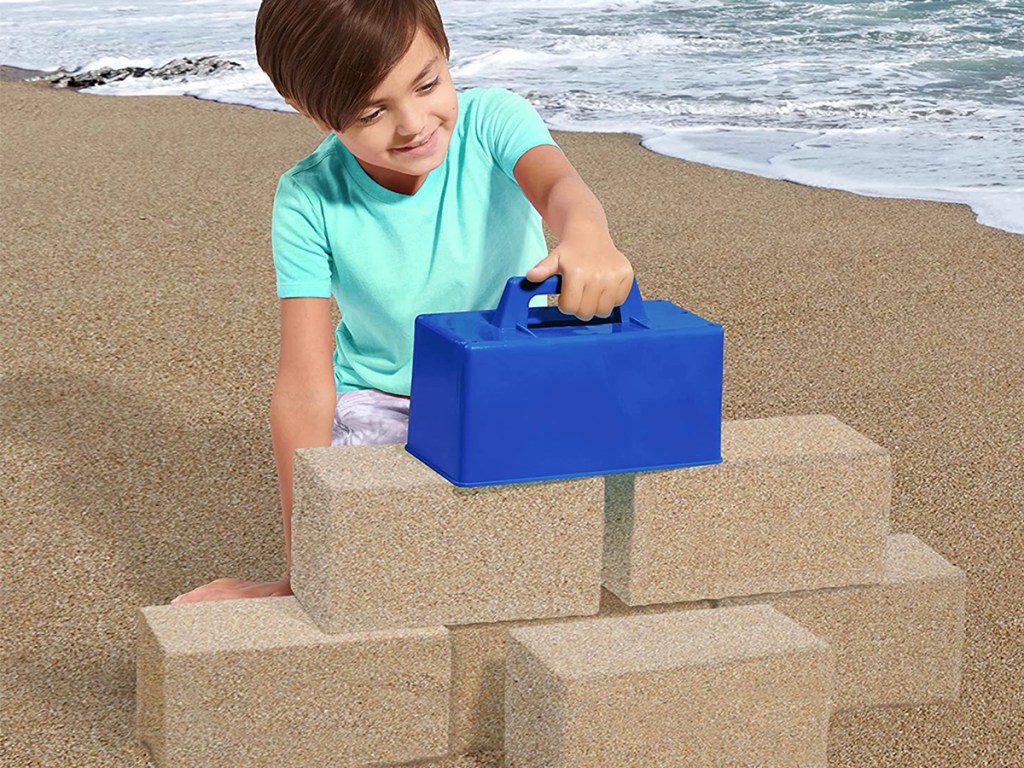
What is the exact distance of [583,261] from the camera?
1922mm

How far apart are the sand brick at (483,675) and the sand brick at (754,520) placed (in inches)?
1.5

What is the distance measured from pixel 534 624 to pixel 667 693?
0.80ft

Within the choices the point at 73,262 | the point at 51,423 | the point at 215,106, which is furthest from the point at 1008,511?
the point at 215,106

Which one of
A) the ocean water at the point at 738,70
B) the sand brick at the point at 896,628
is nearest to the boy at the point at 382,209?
the sand brick at the point at 896,628

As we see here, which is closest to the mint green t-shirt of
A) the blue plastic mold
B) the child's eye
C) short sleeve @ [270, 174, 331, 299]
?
short sleeve @ [270, 174, 331, 299]

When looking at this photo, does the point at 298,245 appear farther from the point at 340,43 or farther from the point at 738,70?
the point at 738,70

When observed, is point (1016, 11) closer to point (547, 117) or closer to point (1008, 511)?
point (547, 117)

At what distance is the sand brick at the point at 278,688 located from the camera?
1.94 metres

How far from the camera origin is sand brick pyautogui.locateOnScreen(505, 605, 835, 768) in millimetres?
1889

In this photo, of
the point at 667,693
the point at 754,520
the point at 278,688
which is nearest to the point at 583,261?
the point at 754,520

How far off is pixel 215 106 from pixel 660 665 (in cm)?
676

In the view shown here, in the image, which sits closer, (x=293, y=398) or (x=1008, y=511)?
(x=293, y=398)

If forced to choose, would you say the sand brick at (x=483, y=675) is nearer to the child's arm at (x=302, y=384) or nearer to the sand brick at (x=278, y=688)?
the sand brick at (x=278, y=688)

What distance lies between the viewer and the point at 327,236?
2.37 meters
